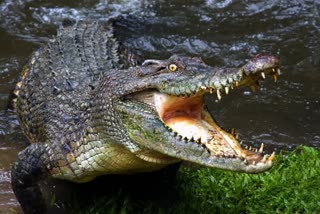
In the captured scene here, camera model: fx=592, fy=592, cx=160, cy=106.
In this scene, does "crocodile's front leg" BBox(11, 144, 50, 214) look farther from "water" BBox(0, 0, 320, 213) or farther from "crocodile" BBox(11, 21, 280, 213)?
"water" BBox(0, 0, 320, 213)

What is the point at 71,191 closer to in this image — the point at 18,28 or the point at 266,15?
the point at 18,28

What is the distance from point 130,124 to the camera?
12.7 ft

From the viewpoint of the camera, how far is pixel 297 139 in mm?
5801

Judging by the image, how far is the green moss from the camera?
4.30 metres

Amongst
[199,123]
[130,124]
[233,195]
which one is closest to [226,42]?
[233,195]

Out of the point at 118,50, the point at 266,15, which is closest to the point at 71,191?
the point at 118,50

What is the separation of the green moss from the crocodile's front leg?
0.39 m

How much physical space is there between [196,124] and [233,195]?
85cm

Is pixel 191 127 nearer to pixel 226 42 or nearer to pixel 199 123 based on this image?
pixel 199 123

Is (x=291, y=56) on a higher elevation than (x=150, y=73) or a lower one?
lower

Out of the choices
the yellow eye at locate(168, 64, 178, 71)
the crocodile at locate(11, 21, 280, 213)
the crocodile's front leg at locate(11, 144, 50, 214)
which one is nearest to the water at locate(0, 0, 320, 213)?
the crocodile's front leg at locate(11, 144, 50, 214)

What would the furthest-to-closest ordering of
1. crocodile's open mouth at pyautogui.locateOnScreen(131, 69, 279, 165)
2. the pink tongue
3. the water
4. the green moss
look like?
1. the water
2. the green moss
3. the pink tongue
4. crocodile's open mouth at pyautogui.locateOnScreen(131, 69, 279, 165)

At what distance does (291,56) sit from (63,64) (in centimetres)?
316

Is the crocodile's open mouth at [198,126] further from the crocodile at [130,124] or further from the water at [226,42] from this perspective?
the water at [226,42]
